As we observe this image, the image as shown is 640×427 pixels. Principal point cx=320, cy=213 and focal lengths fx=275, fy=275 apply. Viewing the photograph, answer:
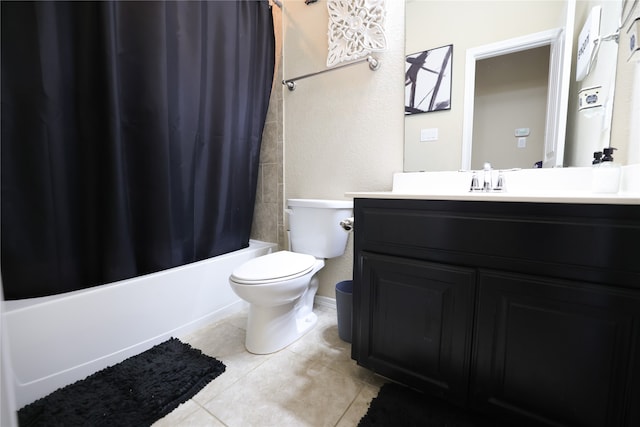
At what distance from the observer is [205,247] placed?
1662 mm

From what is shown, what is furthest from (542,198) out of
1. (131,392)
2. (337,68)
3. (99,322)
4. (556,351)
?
(99,322)

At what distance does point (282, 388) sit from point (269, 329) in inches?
11.2

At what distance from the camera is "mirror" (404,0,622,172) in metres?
1.12

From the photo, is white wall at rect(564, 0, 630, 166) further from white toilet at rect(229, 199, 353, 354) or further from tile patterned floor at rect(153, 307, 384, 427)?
tile patterned floor at rect(153, 307, 384, 427)

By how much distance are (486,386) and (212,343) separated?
122 centimetres

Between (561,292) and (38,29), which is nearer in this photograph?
(561,292)

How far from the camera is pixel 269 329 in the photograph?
4.40 feet

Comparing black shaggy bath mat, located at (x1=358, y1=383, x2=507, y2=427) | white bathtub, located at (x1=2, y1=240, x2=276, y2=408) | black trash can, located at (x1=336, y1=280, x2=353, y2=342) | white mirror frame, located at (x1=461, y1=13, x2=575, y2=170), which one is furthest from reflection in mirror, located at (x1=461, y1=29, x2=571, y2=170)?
white bathtub, located at (x1=2, y1=240, x2=276, y2=408)

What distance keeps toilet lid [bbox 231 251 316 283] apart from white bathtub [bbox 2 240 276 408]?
403 mm

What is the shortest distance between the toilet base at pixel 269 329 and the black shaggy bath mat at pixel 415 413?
526mm

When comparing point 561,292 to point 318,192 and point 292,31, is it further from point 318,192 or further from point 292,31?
point 292,31

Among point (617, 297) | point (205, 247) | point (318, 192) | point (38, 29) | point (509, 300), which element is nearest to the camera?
point (617, 297)

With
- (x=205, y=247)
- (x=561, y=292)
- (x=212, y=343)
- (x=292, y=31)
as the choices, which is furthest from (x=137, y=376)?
(x=292, y=31)

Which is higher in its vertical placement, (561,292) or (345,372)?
(561,292)
